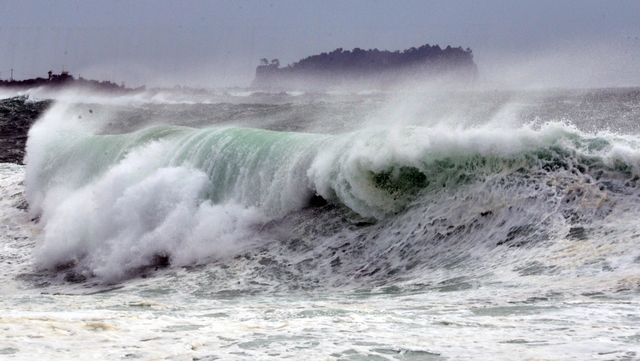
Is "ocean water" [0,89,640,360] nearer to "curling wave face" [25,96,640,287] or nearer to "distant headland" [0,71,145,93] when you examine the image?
"curling wave face" [25,96,640,287]

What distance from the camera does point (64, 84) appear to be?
58781mm

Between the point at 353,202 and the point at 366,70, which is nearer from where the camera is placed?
the point at 353,202

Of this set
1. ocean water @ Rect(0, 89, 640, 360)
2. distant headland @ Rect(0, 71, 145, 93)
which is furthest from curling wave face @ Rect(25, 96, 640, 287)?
distant headland @ Rect(0, 71, 145, 93)

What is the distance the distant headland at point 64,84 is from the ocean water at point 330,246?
38704 millimetres

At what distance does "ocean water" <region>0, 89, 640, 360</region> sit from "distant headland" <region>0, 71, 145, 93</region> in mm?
38704

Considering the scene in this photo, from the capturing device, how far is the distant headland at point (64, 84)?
2203 inches

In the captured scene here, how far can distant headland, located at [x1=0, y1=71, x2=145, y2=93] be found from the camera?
55969 mm

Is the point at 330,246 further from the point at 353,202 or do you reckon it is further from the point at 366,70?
the point at 366,70

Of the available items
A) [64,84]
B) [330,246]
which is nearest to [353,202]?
[330,246]

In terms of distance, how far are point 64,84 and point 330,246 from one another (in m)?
52.5

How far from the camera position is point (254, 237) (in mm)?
12188

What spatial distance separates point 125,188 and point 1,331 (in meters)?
9.73

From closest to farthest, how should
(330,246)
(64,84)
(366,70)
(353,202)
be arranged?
(330,246)
(353,202)
(64,84)
(366,70)

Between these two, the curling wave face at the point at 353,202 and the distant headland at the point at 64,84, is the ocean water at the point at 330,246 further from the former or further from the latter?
the distant headland at the point at 64,84
